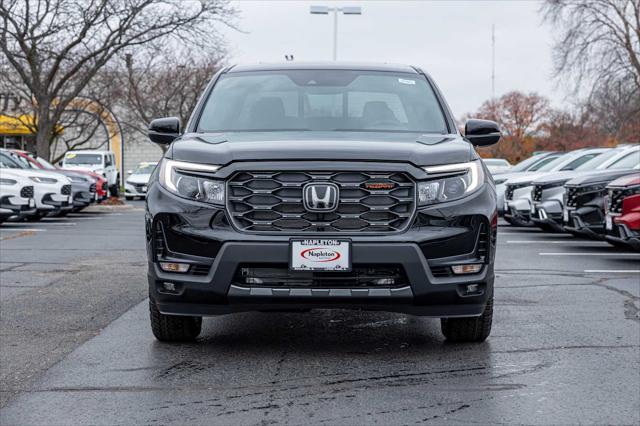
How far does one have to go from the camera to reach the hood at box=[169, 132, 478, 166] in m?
5.60

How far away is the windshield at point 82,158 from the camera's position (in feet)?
122

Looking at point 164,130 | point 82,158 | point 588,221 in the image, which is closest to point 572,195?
point 588,221

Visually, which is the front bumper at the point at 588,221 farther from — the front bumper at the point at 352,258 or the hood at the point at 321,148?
the front bumper at the point at 352,258

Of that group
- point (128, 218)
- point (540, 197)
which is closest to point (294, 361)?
point (540, 197)

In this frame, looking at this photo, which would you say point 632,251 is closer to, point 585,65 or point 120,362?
point 120,362

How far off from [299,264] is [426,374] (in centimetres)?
90

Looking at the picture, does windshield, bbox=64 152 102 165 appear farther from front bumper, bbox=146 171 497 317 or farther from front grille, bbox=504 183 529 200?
front bumper, bbox=146 171 497 317

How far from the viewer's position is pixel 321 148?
568 cm

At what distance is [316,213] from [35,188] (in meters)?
16.5

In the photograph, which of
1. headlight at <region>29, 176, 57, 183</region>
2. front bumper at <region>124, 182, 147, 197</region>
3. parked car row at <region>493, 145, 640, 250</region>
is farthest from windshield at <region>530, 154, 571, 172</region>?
front bumper at <region>124, 182, 147, 197</region>

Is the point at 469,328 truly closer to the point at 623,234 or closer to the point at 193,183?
the point at 193,183

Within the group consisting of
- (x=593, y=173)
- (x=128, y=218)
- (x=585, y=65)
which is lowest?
(x=128, y=218)

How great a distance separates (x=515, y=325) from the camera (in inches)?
278

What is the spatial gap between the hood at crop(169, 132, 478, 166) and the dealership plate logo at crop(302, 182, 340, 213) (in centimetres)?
18
